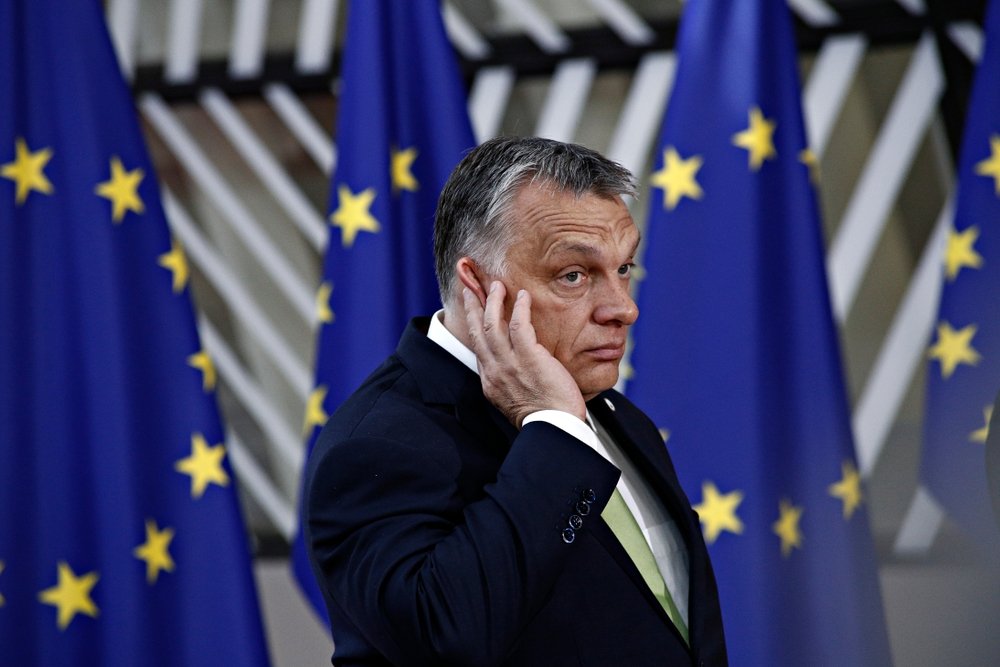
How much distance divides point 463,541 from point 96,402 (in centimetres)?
176

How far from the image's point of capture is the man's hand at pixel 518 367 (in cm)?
131

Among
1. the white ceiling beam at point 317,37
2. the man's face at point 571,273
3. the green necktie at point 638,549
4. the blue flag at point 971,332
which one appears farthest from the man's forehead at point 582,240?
the white ceiling beam at point 317,37

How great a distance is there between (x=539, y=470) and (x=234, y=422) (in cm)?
289

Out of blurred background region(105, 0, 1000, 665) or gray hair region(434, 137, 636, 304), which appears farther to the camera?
blurred background region(105, 0, 1000, 665)

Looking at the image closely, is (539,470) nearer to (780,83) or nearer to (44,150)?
(780,83)

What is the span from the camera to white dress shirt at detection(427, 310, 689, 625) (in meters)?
1.45

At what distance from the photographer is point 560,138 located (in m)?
3.46

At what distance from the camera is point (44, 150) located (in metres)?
2.74

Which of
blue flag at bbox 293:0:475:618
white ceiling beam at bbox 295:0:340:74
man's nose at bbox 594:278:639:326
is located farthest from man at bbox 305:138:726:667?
white ceiling beam at bbox 295:0:340:74

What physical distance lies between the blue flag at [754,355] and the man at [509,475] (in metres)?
1.15

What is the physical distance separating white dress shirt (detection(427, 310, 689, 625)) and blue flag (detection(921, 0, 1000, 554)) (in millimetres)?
1332

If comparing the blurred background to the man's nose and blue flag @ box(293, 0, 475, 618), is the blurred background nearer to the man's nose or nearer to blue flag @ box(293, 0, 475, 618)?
blue flag @ box(293, 0, 475, 618)

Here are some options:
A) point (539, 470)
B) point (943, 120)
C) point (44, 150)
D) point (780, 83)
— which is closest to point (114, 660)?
point (44, 150)

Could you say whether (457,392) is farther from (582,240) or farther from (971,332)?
(971,332)
